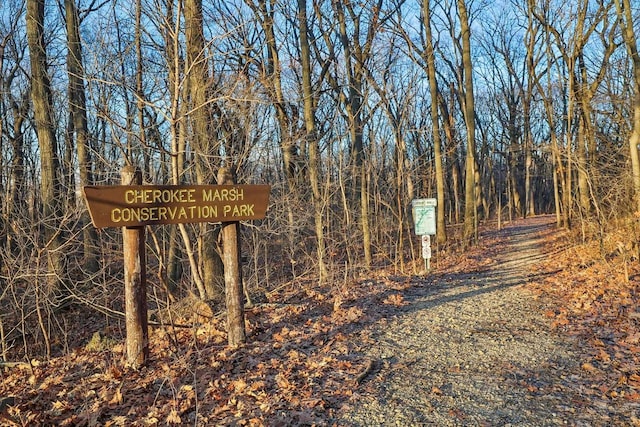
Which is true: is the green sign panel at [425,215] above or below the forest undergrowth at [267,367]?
above

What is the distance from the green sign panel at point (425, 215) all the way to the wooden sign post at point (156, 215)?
6222 mm

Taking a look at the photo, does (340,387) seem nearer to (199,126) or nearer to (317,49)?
(199,126)

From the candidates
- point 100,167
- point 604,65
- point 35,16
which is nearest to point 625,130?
point 604,65

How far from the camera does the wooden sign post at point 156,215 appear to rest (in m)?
5.14

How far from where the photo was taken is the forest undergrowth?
4.50 meters

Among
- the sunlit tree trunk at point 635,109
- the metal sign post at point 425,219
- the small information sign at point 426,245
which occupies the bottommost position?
the small information sign at point 426,245

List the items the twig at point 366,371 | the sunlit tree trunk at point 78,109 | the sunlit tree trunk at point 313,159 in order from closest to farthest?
1. the twig at point 366,371
2. the sunlit tree trunk at point 78,109
3. the sunlit tree trunk at point 313,159

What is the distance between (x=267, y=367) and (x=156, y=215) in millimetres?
2214

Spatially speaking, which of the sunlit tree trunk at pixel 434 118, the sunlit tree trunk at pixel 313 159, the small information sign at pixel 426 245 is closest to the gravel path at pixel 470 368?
the small information sign at pixel 426 245

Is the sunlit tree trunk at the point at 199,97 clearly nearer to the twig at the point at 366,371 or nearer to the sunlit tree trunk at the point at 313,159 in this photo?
the sunlit tree trunk at the point at 313,159

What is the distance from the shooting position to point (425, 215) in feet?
38.2

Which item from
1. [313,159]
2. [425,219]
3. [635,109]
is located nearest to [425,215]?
[425,219]

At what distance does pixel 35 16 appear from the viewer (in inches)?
425

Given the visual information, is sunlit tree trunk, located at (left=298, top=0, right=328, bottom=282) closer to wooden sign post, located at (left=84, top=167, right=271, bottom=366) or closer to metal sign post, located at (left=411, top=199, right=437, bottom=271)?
metal sign post, located at (left=411, top=199, right=437, bottom=271)
